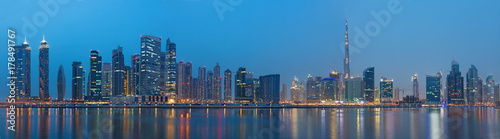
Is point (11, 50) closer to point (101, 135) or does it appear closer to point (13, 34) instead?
point (13, 34)

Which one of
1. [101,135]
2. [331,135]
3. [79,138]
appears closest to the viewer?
[79,138]

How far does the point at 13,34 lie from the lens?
136 feet

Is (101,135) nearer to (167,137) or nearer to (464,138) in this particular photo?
(167,137)

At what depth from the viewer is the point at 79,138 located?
39.9m

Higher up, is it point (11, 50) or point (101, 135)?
point (11, 50)

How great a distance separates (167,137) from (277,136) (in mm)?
11289

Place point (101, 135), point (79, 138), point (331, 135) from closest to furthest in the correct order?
point (79, 138) → point (101, 135) → point (331, 135)

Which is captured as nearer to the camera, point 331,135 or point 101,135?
point 101,135

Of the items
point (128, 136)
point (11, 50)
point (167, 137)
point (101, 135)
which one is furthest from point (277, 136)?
point (11, 50)

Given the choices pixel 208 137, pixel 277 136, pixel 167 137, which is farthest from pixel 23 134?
pixel 277 136

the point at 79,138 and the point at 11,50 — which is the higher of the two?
the point at 11,50

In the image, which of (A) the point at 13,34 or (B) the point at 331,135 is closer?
(A) the point at 13,34

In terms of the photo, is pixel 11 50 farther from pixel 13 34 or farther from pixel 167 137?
pixel 167 137

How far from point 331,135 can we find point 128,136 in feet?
70.7
